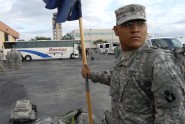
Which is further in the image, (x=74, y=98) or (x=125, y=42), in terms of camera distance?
(x=74, y=98)

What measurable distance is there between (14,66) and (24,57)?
16152mm

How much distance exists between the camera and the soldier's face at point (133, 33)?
8.18 feet

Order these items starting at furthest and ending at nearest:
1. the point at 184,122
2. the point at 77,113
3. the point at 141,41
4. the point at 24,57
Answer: the point at 24,57 → the point at 77,113 → the point at 141,41 → the point at 184,122

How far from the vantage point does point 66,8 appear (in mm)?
4363

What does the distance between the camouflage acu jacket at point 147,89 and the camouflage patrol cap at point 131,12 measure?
8.7 inches

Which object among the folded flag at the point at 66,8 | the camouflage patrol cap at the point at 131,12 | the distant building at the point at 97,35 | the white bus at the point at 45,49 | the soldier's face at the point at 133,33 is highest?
the distant building at the point at 97,35

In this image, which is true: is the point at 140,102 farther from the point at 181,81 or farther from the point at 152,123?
the point at 181,81

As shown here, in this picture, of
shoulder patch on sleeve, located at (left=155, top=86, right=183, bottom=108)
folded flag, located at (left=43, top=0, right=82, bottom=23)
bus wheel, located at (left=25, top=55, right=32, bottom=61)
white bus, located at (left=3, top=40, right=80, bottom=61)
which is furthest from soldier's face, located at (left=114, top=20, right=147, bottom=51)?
bus wheel, located at (left=25, top=55, right=32, bottom=61)

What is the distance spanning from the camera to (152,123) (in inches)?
93.5

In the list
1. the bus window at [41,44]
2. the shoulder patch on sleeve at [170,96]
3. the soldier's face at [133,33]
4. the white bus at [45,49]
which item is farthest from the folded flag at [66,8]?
A: the bus window at [41,44]

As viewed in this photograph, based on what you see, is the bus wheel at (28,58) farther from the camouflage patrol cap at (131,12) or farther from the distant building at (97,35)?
the distant building at (97,35)

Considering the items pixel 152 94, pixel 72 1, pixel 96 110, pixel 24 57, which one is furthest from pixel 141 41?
pixel 24 57

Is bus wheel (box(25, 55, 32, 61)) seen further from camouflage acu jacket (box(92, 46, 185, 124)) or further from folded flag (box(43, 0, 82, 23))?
camouflage acu jacket (box(92, 46, 185, 124))

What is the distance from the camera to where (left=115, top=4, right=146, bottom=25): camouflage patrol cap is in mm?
2459
